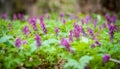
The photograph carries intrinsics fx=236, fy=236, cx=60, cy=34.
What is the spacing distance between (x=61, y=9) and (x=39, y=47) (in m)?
6.69

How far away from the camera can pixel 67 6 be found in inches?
376

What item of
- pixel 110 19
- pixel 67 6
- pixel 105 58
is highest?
pixel 67 6

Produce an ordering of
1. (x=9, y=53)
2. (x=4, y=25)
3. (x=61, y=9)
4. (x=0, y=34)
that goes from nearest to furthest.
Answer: (x=9, y=53) < (x=0, y=34) < (x=4, y=25) < (x=61, y=9)

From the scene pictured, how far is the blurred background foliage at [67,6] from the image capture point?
9.63 meters

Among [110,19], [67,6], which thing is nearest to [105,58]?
[110,19]

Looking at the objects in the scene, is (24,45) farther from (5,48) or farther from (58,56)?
(58,56)

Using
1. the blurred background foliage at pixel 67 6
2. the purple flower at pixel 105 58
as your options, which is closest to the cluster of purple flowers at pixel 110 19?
the purple flower at pixel 105 58

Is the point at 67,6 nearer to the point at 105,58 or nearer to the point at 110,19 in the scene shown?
the point at 110,19

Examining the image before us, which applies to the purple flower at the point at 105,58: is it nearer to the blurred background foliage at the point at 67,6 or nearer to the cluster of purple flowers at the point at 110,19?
the cluster of purple flowers at the point at 110,19

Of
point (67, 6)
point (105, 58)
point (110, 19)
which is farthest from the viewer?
point (67, 6)

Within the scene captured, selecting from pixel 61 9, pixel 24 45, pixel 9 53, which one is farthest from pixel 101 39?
pixel 61 9

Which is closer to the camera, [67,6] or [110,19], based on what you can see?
[110,19]

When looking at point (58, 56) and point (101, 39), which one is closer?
point (58, 56)

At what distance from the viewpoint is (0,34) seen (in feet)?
11.5
